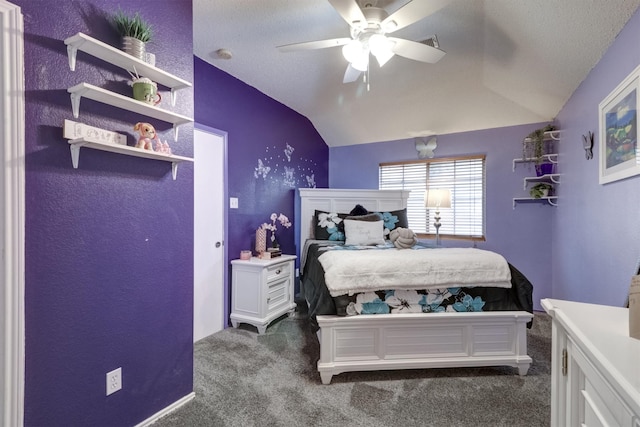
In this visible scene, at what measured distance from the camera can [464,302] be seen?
2.11 m

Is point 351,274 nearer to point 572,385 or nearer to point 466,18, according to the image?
point 572,385

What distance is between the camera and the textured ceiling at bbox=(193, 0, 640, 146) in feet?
6.72

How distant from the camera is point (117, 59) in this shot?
1419 millimetres

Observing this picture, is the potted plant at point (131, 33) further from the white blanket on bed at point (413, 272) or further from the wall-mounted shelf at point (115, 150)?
the white blanket on bed at point (413, 272)

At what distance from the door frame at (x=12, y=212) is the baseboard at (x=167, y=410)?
59 cm

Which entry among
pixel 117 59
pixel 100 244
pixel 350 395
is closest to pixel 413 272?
pixel 350 395

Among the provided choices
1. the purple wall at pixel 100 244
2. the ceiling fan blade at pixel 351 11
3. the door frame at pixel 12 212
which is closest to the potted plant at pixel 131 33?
the purple wall at pixel 100 244

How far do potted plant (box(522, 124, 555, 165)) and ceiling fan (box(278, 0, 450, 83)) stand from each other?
7.02 feet

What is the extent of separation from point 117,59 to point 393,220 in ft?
9.70

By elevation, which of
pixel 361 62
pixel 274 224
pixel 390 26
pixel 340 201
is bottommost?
pixel 274 224

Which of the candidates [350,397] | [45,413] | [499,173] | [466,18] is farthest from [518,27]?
[45,413]

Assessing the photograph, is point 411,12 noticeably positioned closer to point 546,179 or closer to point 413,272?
point 413,272

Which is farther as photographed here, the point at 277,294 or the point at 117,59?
the point at 277,294

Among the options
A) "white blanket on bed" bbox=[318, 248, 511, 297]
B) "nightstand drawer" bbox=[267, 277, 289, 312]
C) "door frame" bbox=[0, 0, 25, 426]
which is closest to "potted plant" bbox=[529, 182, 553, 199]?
"white blanket on bed" bbox=[318, 248, 511, 297]
